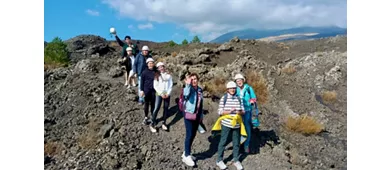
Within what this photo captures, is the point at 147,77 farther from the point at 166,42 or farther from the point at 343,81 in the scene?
the point at 166,42

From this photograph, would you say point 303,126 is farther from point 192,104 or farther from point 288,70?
point 288,70

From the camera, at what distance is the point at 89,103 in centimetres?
1173

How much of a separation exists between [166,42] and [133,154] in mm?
28225

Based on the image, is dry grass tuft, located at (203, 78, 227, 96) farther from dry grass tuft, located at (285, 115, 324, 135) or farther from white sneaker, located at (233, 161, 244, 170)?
white sneaker, located at (233, 161, 244, 170)

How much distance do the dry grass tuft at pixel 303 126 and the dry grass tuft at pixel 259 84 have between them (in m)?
2.46

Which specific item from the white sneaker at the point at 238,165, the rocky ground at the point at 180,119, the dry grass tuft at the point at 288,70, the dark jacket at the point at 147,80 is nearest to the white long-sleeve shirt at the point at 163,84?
the dark jacket at the point at 147,80

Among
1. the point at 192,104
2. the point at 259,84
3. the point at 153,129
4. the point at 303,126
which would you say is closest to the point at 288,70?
the point at 259,84

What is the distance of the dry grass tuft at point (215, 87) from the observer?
41.4 feet

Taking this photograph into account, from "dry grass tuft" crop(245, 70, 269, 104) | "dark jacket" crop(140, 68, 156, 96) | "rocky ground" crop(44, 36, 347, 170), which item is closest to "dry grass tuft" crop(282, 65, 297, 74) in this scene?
"rocky ground" crop(44, 36, 347, 170)

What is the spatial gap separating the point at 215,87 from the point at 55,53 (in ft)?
38.9

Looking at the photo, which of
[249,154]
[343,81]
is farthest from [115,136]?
[343,81]

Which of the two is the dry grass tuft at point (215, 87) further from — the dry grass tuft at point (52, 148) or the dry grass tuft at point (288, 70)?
the dry grass tuft at point (52, 148)

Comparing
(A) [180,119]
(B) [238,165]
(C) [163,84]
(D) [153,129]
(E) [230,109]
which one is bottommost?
(B) [238,165]

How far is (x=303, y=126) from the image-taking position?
10.7 meters
